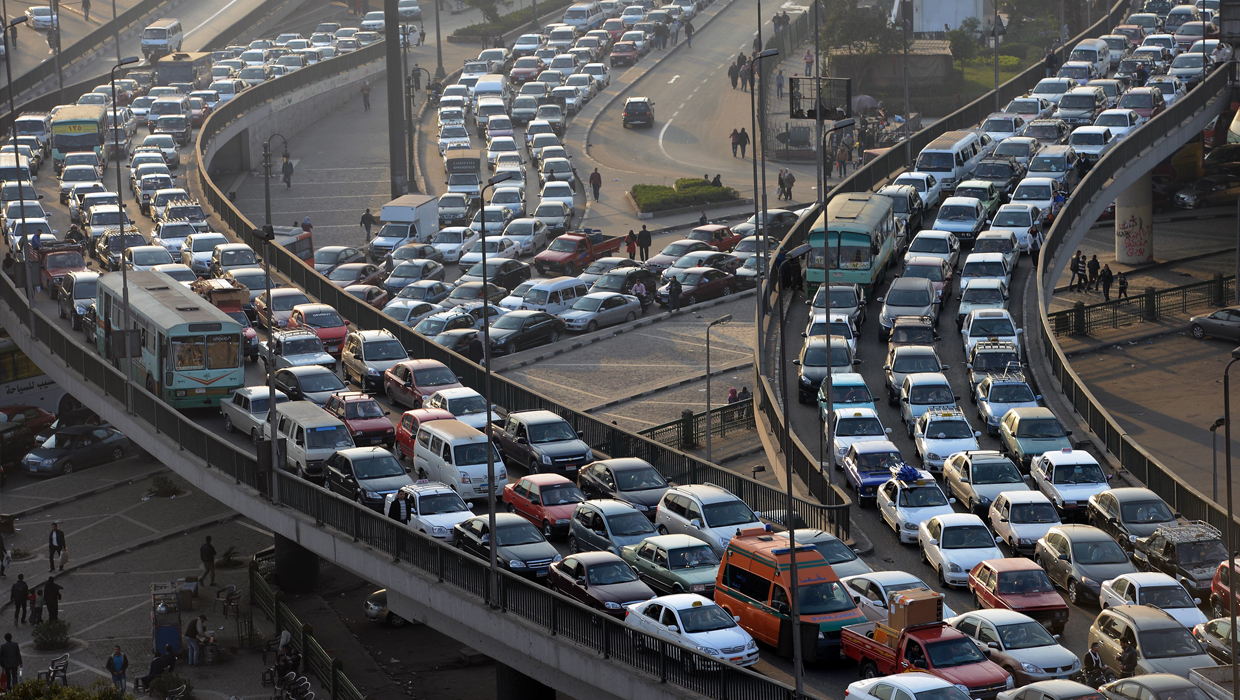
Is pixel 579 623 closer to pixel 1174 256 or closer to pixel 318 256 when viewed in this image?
pixel 318 256

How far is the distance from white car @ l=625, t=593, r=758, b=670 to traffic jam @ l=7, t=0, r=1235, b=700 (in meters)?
0.04

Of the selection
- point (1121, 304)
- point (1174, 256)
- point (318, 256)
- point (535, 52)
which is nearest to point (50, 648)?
point (318, 256)

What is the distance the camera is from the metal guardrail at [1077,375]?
32969 mm

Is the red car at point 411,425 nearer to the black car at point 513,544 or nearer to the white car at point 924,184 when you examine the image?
the black car at point 513,544

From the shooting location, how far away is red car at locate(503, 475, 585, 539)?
31.9 meters

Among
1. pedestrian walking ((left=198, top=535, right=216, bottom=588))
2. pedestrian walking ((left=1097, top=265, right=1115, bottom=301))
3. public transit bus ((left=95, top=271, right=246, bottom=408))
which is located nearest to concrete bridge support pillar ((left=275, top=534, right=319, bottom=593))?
pedestrian walking ((left=198, top=535, right=216, bottom=588))

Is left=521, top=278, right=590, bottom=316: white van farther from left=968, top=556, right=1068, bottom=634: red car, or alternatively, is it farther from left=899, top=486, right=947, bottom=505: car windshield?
left=968, top=556, right=1068, bottom=634: red car

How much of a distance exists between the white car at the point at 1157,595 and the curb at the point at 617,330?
25166mm

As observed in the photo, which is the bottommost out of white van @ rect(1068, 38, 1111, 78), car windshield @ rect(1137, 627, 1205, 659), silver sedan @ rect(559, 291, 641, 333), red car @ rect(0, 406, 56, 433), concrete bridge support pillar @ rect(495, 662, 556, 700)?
concrete bridge support pillar @ rect(495, 662, 556, 700)

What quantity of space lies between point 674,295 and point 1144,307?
18.2 metres

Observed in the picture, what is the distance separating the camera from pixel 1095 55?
77.8 meters

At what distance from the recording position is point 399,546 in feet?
101

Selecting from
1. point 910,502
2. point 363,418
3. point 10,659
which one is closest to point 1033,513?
point 910,502

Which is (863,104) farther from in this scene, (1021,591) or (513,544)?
(1021,591)
